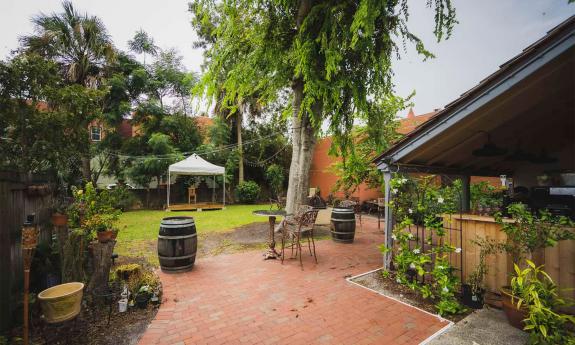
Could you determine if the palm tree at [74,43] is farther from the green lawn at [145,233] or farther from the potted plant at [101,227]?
the potted plant at [101,227]

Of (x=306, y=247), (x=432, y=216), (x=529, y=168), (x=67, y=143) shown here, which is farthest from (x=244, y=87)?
(x=529, y=168)

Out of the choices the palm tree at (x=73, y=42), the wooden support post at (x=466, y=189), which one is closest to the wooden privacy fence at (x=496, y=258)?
the wooden support post at (x=466, y=189)

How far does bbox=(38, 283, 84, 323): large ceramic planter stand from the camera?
2.50m

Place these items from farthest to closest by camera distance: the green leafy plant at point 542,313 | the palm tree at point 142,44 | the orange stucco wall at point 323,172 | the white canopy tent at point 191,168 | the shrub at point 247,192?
the orange stucco wall at point 323,172
the shrub at point 247,192
the palm tree at point 142,44
the white canopy tent at point 191,168
the green leafy plant at point 542,313

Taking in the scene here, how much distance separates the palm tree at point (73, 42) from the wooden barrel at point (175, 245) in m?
13.4

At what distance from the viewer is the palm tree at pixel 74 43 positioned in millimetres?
12273

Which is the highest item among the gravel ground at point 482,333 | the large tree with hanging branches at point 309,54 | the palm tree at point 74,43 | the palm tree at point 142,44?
the palm tree at point 142,44

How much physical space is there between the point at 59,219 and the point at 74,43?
14552 millimetres

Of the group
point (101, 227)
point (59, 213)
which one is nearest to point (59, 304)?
point (59, 213)

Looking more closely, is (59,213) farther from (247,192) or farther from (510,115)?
(247,192)

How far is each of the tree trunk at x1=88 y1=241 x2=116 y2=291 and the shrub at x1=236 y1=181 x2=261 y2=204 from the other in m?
14.0

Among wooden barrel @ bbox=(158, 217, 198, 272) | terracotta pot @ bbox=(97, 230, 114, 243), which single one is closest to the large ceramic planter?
terracotta pot @ bbox=(97, 230, 114, 243)

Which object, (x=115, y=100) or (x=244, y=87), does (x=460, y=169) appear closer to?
(x=244, y=87)

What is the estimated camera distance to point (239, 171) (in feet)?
61.2
